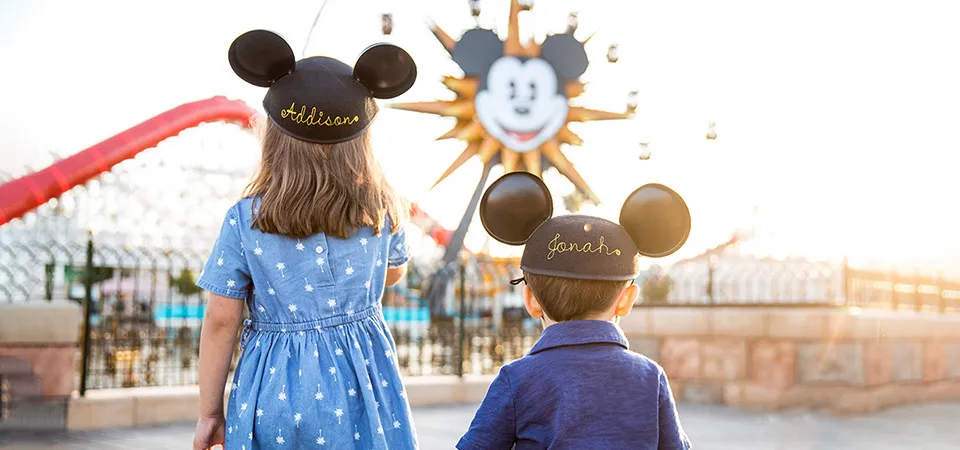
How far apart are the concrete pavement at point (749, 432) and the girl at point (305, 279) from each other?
384 centimetres

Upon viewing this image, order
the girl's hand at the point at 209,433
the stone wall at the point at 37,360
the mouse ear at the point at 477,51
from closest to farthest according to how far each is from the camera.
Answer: the girl's hand at the point at 209,433
the stone wall at the point at 37,360
the mouse ear at the point at 477,51

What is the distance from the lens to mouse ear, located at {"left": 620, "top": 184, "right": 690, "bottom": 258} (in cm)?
191

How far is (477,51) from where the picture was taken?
1489 centimetres

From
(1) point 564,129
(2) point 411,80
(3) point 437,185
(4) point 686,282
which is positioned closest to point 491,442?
(2) point 411,80

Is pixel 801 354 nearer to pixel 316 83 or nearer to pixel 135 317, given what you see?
pixel 135 317

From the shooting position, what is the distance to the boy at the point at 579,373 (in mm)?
1663

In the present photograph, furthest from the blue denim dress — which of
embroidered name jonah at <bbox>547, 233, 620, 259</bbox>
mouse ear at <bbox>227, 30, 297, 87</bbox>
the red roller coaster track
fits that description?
the red roller coaster track

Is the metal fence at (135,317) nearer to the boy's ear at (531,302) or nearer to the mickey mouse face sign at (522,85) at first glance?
the mickey mouse face sign at (522,85)

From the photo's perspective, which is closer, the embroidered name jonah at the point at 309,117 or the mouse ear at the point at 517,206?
the mouse ear at the point at 517,206

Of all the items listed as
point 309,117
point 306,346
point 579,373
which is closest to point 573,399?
point 579,373

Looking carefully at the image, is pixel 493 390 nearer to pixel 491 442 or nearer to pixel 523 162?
pixel 491 442

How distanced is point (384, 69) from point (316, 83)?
20 cm

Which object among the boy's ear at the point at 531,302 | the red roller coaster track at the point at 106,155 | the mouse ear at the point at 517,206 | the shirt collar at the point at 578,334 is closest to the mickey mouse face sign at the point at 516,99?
the red roller coaster track at the point at 106,155

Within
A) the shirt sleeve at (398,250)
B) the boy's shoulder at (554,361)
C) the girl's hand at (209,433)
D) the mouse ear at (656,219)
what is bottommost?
the girl's hand at (209,433)
